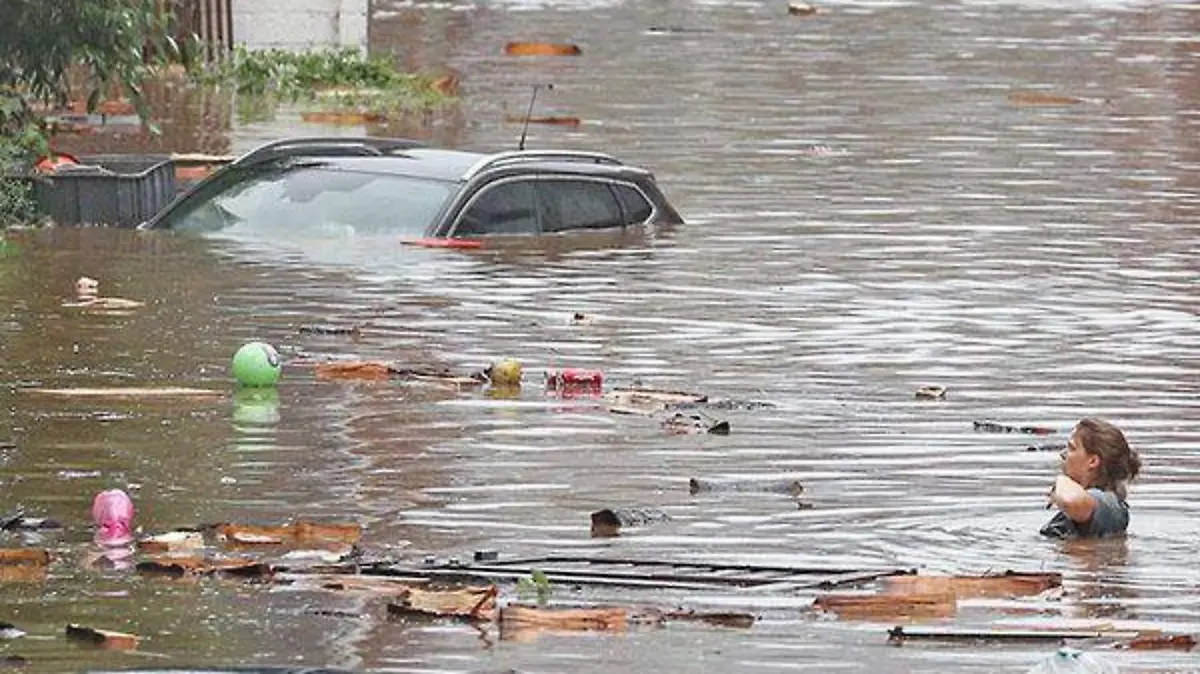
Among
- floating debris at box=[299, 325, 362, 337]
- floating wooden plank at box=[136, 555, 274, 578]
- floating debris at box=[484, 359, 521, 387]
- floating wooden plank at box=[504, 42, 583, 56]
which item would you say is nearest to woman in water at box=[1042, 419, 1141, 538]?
floating wooden plank at box=[136, 555, 274, 578]

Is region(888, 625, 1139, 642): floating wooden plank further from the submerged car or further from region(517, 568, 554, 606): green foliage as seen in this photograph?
the submerged car

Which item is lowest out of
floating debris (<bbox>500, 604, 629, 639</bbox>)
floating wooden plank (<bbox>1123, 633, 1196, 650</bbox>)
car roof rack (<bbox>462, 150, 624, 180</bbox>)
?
floating wooden plank (<bbox>1123, 633, 1196, 650</bbox>)

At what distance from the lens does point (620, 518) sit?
1295 centimetres

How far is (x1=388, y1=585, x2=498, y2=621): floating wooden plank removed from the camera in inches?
426

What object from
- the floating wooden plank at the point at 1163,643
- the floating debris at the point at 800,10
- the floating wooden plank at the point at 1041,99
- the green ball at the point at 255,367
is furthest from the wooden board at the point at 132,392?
the floating debris at the point at 800,10

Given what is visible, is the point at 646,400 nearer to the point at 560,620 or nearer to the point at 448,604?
the point at 448,604

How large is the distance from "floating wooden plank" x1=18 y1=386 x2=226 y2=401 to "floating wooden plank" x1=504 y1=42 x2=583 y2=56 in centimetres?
2640

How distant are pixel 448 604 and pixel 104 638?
121 centimetres

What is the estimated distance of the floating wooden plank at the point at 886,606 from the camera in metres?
11.1

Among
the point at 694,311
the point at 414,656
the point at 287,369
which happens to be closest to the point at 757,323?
the point at 694,311

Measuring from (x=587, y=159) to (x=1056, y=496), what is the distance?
11.5m

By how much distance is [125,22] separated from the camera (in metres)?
20.8

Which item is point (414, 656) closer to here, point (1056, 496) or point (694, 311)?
point (1056, 496)

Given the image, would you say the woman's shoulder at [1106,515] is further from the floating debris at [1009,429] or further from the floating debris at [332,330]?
the floating debris at [332,330]
